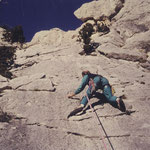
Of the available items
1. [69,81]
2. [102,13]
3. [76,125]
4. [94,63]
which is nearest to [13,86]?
[69,81]

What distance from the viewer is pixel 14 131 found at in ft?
13.7

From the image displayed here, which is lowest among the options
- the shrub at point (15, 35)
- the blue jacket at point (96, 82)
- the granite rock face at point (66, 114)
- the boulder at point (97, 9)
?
the granite rock face at point (66, 114)

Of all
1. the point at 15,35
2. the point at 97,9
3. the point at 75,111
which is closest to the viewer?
the point at 75,111

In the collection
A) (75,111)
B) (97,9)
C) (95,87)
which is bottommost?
(75,111)

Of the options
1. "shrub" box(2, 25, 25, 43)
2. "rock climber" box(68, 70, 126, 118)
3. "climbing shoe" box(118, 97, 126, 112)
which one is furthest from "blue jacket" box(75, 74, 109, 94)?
"shrub" box(2, 25, 25, 43)

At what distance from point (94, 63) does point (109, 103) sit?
5.63 m

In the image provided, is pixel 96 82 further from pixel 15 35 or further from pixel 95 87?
pixel 15 35

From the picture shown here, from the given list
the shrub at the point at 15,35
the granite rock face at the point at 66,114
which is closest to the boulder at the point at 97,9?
the shrub at the point at 15,35

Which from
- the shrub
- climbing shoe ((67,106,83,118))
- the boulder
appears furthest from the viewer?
the boulder

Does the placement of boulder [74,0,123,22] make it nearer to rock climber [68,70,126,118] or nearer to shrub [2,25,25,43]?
shrub [2,25,25,43]

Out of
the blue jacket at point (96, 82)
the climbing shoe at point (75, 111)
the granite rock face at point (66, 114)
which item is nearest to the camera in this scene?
the granite rock face at point (66, 114)

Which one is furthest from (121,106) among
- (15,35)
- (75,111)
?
(15,35)

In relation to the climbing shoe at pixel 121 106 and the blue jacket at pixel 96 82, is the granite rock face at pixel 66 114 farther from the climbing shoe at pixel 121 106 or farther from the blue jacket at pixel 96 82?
the blue jacket at pixel 96 82

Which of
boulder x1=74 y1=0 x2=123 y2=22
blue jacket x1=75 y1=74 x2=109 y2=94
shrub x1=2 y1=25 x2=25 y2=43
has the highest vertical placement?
boulder x1=74 y1=0 x2=123 y2=22
